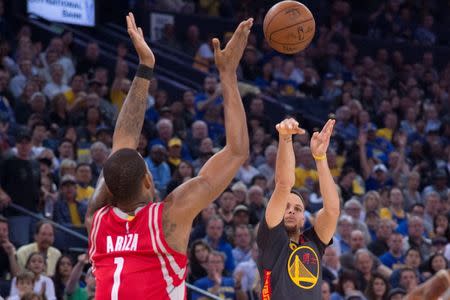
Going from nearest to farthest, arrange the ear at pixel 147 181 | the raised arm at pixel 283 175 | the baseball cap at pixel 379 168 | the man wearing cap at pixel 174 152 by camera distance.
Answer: the ear at pixel 147 181 → the raised arm at pixel 283 175 → the man wearing cap at pixel 174 152 → the baseball cap at pixel 379 168

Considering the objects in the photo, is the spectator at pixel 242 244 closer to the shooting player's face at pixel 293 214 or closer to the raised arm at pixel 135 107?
the shooting player's face at pixel 293 214

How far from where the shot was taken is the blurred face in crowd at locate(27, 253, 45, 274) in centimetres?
1011

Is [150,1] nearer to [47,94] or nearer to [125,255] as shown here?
[47,94]

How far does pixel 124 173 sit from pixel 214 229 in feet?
24.6

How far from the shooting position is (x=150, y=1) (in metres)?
19.4

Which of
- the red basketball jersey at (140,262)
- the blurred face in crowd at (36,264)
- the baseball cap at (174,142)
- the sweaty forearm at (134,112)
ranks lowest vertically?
the blurred face in crowd at (36,264)

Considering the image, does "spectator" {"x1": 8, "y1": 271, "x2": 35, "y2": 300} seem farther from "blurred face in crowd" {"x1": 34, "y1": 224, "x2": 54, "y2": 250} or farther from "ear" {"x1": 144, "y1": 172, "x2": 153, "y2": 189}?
"ear" {"x1": 144, "y1": 172, "x2": 153, "y2": 189}

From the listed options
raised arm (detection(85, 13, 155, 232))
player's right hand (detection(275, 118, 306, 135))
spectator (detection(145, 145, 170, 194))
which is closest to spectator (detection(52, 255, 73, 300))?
spectator (detection(145, 145, 170, 194))

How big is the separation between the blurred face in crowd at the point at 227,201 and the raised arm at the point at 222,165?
25.5 feet

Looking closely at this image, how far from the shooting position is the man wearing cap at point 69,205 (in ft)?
38.7

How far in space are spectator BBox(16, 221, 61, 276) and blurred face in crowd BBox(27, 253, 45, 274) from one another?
1.13 ft

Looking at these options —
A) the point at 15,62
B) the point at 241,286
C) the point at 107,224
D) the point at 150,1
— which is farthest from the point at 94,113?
the point at 107,224

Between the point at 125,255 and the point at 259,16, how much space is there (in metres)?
16.2

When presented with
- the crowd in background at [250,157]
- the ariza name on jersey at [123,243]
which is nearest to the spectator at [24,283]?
the crowd in background at [250,157]
